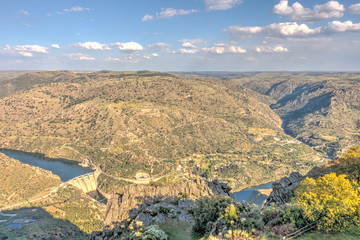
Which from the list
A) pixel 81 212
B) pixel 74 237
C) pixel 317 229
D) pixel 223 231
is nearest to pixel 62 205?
pixel 81 212

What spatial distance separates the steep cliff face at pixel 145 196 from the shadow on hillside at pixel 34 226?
59.2 m

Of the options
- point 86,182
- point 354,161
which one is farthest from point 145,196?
point 86,182

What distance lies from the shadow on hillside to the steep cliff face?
194 feet

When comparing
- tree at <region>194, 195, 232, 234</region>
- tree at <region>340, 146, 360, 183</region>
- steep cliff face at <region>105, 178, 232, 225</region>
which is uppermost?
tree at <region>340, 146, 360, 183</region>

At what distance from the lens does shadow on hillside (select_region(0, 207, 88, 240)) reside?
89.6 metres

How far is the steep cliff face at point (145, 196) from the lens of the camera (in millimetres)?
50431

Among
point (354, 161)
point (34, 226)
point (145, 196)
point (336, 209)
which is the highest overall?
point (336, 209)

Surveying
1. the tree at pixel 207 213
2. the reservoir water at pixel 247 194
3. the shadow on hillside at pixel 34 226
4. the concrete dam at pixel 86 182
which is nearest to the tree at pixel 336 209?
the tree at pixel 207 213

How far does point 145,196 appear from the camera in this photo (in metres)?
57.1

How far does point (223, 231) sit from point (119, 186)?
179156 mm

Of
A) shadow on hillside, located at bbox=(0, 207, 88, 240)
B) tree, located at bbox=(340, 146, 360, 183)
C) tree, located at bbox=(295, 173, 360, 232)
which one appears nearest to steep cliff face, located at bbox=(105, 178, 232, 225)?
tree, located at bbox=(295, 173, 360, 232)

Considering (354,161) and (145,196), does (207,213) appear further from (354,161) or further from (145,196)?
(354,161)

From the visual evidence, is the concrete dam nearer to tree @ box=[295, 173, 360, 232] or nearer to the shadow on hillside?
the shadow on hillside

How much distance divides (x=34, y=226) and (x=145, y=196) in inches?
3074
